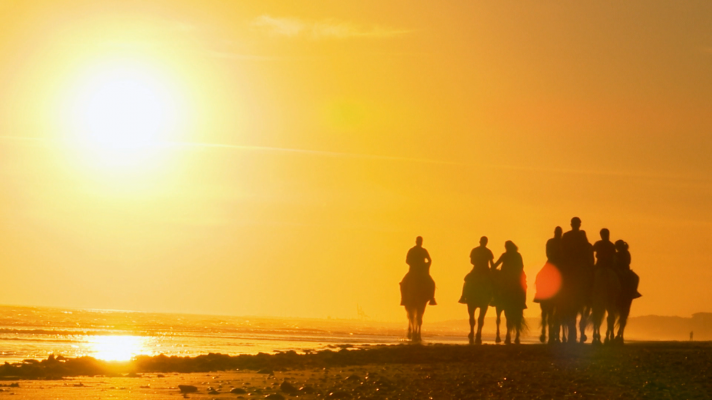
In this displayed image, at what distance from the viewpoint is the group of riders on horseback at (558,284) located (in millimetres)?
19578

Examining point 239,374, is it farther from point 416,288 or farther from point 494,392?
point 416,288

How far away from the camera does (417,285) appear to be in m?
25.1

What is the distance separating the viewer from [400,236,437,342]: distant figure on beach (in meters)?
24.8

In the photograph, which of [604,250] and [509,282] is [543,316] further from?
[604,250]

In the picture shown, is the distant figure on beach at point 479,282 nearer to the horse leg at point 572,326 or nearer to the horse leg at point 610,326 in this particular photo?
the horse leg at point 610,326

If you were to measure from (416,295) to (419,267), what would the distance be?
84 centimetres

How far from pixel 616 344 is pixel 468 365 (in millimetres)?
6259

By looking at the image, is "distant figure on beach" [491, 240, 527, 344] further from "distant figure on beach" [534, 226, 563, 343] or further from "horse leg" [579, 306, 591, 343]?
"horse leg" [579, 306, 591, 343]

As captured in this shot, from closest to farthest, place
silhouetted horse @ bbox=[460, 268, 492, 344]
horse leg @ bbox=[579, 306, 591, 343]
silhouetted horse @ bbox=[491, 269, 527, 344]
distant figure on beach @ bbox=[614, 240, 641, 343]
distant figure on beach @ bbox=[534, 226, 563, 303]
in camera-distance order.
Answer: distant figure on beach @ bbox=[534, 226, 563, 303]
horse leg @ bbox=[579, 306, 591, 343]
distant figure on beach @ bbox=[614, 240, 641, 343]
silhouetted horse @ bbox=[491, 269, 527, 344]
silhouetted horse @ bbox=[460, 268, 492, 344]

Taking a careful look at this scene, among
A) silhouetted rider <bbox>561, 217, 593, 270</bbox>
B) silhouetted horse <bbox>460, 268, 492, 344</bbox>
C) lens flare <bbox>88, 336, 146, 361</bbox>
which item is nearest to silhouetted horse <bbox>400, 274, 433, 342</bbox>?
silhouetted horse <bbox>460, 268, 492, 344</bbox>

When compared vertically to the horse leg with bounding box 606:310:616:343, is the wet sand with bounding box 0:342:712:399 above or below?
below

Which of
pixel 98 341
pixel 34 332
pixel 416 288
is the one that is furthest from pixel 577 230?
pixel 34 332

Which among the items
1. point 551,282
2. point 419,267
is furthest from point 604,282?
point 419,267

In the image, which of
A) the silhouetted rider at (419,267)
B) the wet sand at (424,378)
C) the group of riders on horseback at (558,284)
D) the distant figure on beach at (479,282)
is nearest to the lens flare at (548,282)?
the group of riders on horseback at (558,284)
